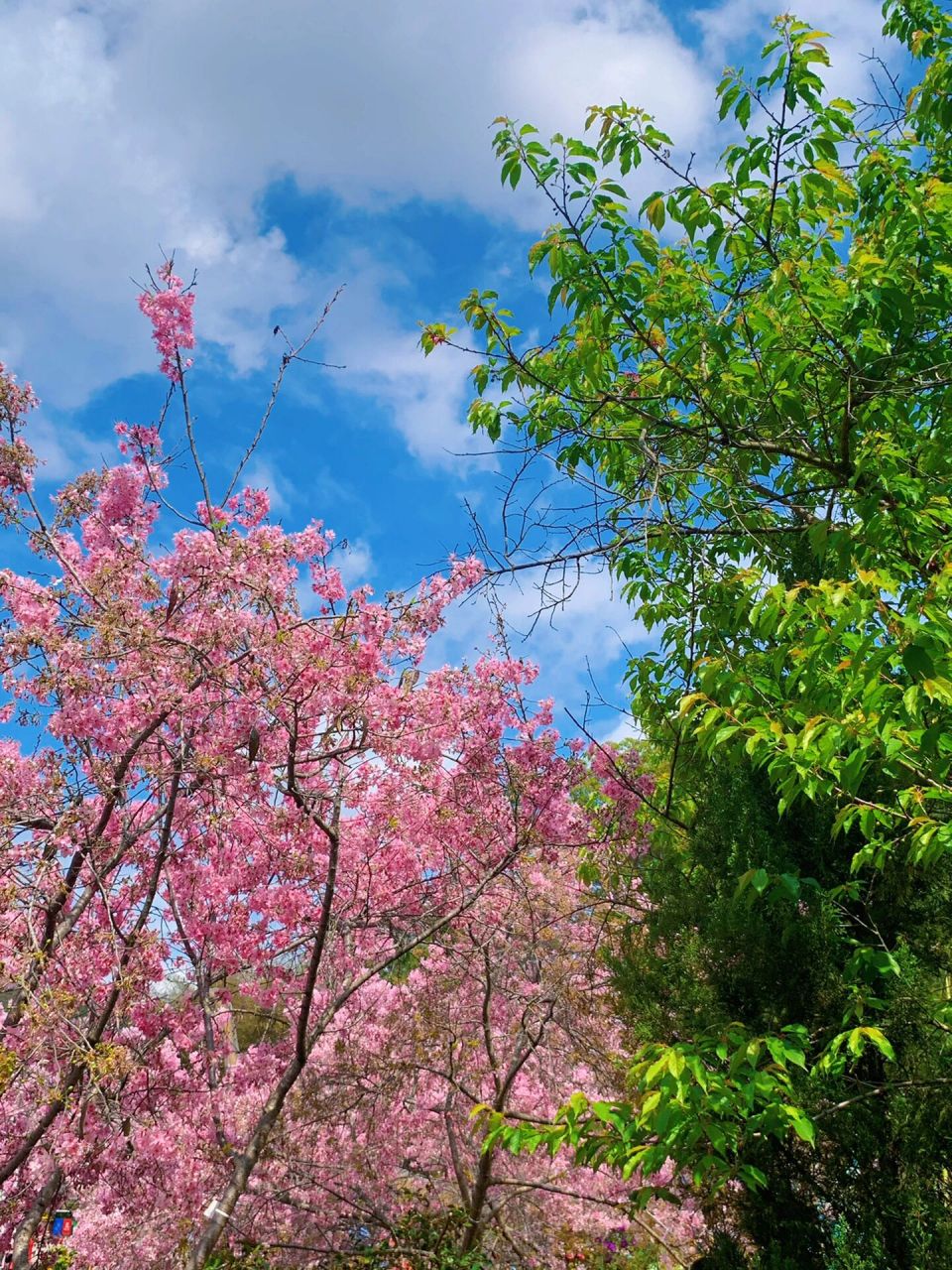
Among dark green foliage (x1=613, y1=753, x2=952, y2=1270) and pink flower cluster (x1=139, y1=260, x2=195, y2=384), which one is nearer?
dark green foliage (x1=613, y1=753, x2=952, y2=1270)

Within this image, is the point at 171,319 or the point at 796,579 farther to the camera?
the point at 171,319

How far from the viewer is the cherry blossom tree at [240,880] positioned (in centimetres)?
559

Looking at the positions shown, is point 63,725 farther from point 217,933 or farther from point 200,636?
point 217,933

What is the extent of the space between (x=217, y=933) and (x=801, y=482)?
584 cm

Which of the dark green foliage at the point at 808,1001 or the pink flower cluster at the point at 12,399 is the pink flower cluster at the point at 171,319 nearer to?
the pink flower cluster at the point at 12,399

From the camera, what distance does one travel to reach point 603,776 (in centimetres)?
764

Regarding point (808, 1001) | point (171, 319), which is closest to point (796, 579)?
point (808, 1001)

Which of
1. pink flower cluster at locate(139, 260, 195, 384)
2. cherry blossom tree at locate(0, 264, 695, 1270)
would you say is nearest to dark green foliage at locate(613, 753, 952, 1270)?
cherry blossom tree at locate(0, 264, 695, 1270)

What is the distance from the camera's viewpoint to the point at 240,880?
7098mm

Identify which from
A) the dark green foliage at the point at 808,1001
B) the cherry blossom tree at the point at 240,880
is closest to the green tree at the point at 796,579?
the dark green foliage at the point at 808,1001

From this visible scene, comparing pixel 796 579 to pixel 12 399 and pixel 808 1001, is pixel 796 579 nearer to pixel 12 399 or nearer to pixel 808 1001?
pixel 808 1001

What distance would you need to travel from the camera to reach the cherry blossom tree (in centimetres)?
559

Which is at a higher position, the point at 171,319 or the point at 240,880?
the point at 171,319

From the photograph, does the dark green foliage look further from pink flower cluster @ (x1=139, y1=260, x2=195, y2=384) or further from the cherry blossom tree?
pink flower cluster @ (x1=139, y1=260, x2=195, y2=384)
